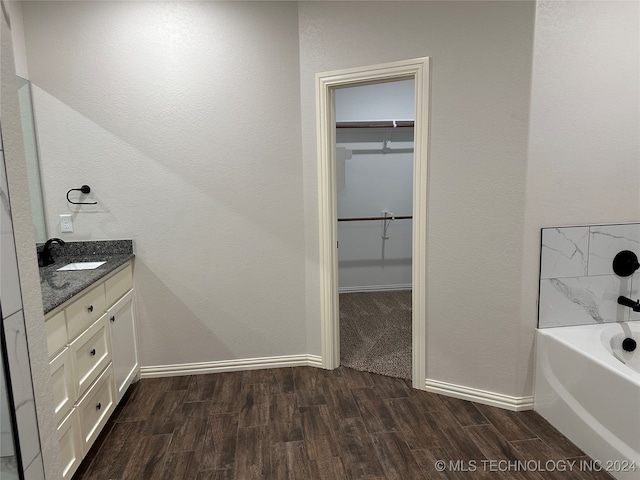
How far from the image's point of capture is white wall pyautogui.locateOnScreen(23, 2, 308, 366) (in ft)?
8.93

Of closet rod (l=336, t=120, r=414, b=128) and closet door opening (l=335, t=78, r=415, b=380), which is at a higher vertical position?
closet rod (l=336, t=120, r=414, b=128)

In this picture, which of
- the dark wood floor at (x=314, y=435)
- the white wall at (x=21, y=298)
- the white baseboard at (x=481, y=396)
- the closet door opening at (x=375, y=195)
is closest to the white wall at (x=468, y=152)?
the white baseboard at (x=481, y=396)

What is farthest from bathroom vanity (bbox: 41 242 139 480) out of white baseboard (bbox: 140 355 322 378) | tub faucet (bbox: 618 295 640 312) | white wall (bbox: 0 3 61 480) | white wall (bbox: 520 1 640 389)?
tub faucet (bbox: 618 295 640 312)

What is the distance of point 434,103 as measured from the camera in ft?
8.04

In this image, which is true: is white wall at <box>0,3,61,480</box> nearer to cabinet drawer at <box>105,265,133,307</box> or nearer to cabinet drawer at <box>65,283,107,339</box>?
cabinet drawer at <box>65,283,107,339</box>

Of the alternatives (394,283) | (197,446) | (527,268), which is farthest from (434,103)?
(394,283)

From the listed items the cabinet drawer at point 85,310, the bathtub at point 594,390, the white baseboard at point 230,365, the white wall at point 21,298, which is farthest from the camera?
the white baseboard at point 230,365

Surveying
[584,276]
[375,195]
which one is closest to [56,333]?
[584,276]

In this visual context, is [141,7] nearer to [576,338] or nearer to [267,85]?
[267,85]

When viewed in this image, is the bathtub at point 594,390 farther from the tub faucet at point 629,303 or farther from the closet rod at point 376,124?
the closet rod at point 376,124

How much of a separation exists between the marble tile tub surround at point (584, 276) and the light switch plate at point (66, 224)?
9.45 feet

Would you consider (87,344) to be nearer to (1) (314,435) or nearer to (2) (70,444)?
(2) (70,444)

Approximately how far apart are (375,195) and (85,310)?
333 centimetres

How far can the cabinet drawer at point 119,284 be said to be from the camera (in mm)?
2493
